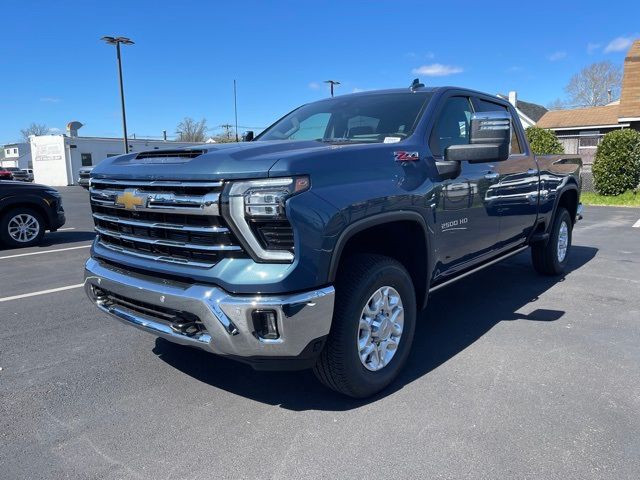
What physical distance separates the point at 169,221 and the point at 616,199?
16.1 metres

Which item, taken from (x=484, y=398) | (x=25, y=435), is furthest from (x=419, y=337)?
(x=25, y=435)

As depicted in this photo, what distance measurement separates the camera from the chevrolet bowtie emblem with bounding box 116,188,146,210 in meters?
2.96

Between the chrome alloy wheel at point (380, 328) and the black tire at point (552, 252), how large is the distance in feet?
11.2

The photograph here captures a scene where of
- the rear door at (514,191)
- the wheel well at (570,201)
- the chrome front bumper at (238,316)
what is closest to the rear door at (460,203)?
the rear door at (514,191)

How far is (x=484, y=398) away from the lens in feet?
10.5

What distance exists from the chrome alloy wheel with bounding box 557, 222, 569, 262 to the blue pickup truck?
98.5 inches

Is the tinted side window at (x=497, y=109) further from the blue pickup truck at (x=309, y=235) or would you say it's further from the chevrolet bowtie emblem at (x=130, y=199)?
the chevrolet bowtie emblem at (x=130, y=199)

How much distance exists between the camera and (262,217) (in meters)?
2.54

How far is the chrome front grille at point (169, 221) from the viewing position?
2639 millimetres

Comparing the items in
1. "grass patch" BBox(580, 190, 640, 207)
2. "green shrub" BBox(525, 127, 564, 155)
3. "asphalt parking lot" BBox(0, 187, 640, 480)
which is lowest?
"asphalt parking lot" BBox(0, 187, 640, 480)

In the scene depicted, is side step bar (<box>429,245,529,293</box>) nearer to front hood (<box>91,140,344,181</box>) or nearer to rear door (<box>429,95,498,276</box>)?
rear door (<box>429,95,498,276</box>)

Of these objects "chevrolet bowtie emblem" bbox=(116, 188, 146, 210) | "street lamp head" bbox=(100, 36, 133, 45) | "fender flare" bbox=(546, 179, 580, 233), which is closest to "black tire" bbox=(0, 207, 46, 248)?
"chevrolet bowtie emblem" bbox=(116, 188, 146, 210)

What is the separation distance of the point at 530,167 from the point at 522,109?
42624mm

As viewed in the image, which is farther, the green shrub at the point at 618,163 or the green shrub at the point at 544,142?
→ the green shrub at the point at 544,142
